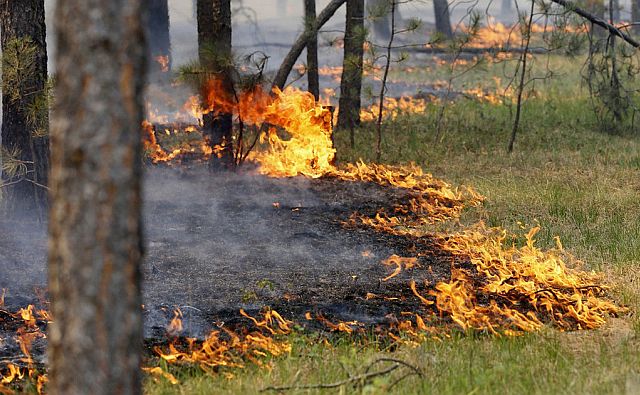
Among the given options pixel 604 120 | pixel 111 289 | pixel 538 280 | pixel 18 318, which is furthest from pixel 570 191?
pixel 111 289

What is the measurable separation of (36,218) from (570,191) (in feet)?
19.4

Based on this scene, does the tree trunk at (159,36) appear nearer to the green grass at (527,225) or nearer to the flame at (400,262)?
the green grass at (527,225)

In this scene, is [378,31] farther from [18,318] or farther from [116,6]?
[116,6]

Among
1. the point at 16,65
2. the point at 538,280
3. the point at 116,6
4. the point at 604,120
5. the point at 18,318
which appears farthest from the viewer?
the point at 604,120

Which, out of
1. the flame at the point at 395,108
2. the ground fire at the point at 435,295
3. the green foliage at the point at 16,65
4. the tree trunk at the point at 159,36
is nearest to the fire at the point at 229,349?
the ground fire at the point at 435,295

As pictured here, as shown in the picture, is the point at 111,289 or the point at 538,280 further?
the point at 538,280

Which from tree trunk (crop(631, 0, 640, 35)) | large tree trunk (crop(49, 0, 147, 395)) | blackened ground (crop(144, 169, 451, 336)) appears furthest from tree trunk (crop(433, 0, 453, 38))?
large tree trunk (crop(49, 0, 147, 395))

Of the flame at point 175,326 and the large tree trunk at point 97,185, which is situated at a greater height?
the large tree trunk at point 97,185

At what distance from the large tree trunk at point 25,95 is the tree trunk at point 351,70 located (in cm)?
483

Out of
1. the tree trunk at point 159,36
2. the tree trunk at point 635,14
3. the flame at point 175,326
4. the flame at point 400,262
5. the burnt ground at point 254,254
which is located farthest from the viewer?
the tree trunk at point 635,14

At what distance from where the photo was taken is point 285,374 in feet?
15.3

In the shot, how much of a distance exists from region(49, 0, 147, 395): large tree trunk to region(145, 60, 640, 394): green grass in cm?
160

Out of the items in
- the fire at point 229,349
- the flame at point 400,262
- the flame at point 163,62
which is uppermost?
the flame at point 163,62

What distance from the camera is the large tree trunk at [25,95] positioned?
739cm
